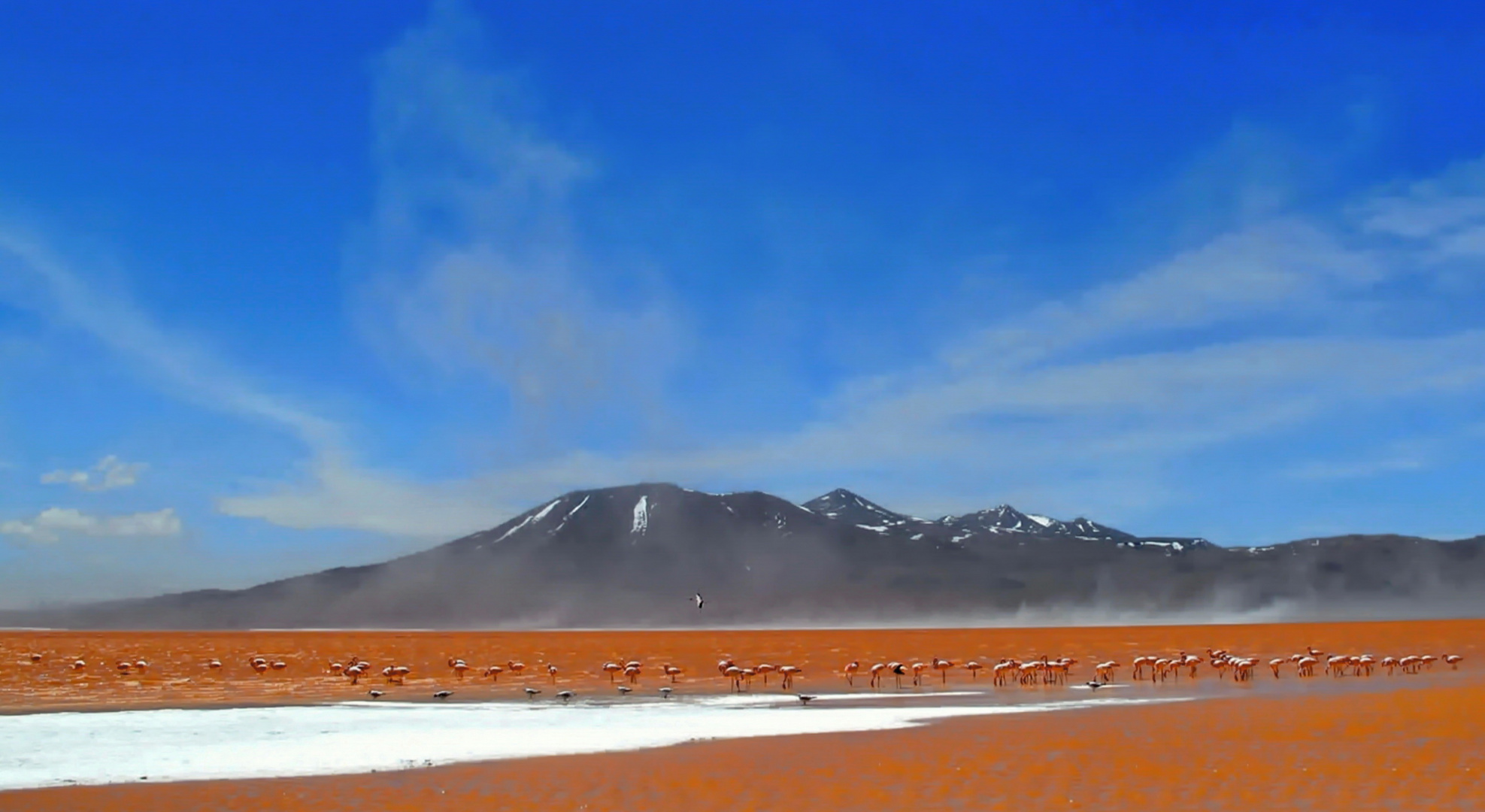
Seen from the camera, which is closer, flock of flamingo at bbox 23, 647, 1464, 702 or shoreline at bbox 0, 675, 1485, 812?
shoreline at bbox 0, 675, 1485, 812

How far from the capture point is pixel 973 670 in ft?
155

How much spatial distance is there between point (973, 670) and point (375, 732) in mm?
27443

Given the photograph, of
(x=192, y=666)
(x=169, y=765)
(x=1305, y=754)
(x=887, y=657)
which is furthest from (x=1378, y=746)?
(x=192, y=666)

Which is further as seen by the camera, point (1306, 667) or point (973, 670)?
point (973, 670)

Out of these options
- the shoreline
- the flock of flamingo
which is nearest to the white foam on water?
the shoreline

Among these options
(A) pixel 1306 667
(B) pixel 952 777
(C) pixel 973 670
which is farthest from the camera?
(C) pixel 973 670

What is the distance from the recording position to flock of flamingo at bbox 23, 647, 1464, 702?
41719 mm

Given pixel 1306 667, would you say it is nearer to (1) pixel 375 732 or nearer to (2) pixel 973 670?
(2) pixel 973 670

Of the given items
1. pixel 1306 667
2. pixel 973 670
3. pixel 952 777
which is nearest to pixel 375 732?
pixel 952 777

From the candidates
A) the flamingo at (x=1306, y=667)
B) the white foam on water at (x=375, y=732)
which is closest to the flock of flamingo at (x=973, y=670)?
the flamingo at (x=1306, y=667)

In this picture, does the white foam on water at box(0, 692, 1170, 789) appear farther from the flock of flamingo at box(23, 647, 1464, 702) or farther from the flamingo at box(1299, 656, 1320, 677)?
the flamingo at box(1299, 656, 1320, 677)

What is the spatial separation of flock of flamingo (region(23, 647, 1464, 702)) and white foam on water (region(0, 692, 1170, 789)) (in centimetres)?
570

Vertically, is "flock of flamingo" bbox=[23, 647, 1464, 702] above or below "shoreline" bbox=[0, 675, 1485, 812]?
above

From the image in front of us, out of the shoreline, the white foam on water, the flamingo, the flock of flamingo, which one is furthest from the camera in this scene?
the flamingo
